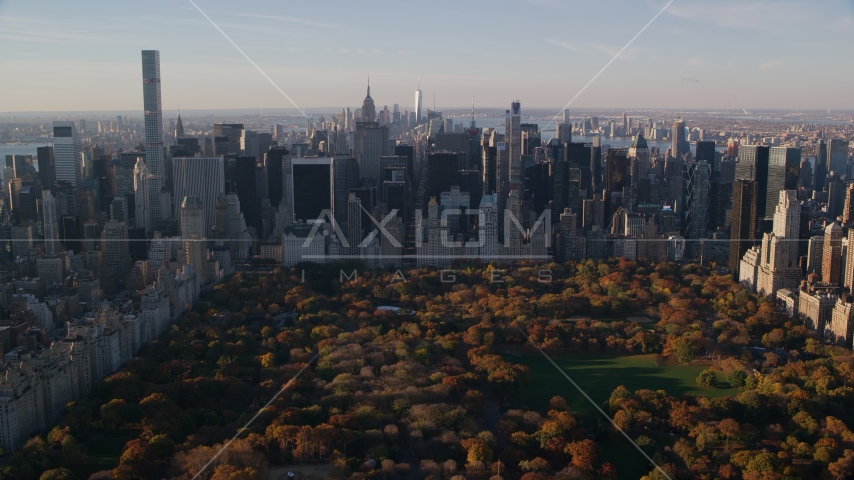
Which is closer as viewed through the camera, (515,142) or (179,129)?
(179,129)

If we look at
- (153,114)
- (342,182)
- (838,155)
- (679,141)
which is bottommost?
(342,182)

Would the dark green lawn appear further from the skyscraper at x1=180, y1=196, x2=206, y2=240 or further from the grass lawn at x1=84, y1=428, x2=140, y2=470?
the skyscraper at x1=180, y1=196, x2=206, y2=240

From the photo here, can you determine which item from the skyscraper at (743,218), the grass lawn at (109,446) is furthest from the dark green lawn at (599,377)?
the skyscraper at (743,218)

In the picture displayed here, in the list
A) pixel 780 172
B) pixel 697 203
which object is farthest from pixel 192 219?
pixel 780 172

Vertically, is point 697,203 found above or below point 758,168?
below

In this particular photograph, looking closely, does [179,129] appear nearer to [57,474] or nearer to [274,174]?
[274,174]

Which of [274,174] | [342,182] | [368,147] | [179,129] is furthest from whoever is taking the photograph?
[368,147]
